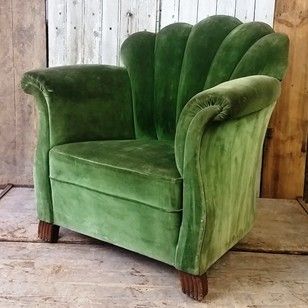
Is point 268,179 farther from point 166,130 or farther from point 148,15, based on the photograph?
point 148,15

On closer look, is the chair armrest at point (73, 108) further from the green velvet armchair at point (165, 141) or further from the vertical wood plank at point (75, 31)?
the vertical wood plank at point (75, 31)

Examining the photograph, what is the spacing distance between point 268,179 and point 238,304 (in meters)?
1.09

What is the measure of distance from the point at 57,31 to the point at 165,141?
865 millimetres

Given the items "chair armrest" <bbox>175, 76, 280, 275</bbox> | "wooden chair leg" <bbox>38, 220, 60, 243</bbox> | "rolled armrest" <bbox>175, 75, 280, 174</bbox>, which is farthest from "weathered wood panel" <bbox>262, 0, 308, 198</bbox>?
"wooden chair leg" <bbox>38, 220, 60, 243</bbox>

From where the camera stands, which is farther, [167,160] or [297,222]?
[297,222]

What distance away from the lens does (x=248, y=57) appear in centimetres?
183

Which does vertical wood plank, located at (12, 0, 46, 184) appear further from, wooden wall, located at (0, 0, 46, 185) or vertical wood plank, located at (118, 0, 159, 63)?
vertical wood plank, located at (118, 0, 159, 63)

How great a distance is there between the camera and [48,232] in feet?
6.37

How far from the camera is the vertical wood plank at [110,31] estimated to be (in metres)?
2.39

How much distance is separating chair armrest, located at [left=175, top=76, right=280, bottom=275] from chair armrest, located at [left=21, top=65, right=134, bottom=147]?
0.57 m

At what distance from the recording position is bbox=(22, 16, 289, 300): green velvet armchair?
4.88 feet

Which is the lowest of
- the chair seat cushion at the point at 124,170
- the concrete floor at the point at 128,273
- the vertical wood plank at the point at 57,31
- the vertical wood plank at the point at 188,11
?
the concrete floor at the point at 128,273

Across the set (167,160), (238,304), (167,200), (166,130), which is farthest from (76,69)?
(238,304)

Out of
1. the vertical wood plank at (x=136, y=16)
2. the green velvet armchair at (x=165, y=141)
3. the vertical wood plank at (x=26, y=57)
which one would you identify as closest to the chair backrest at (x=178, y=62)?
the green velvet armchair at (x=165, y=141)
